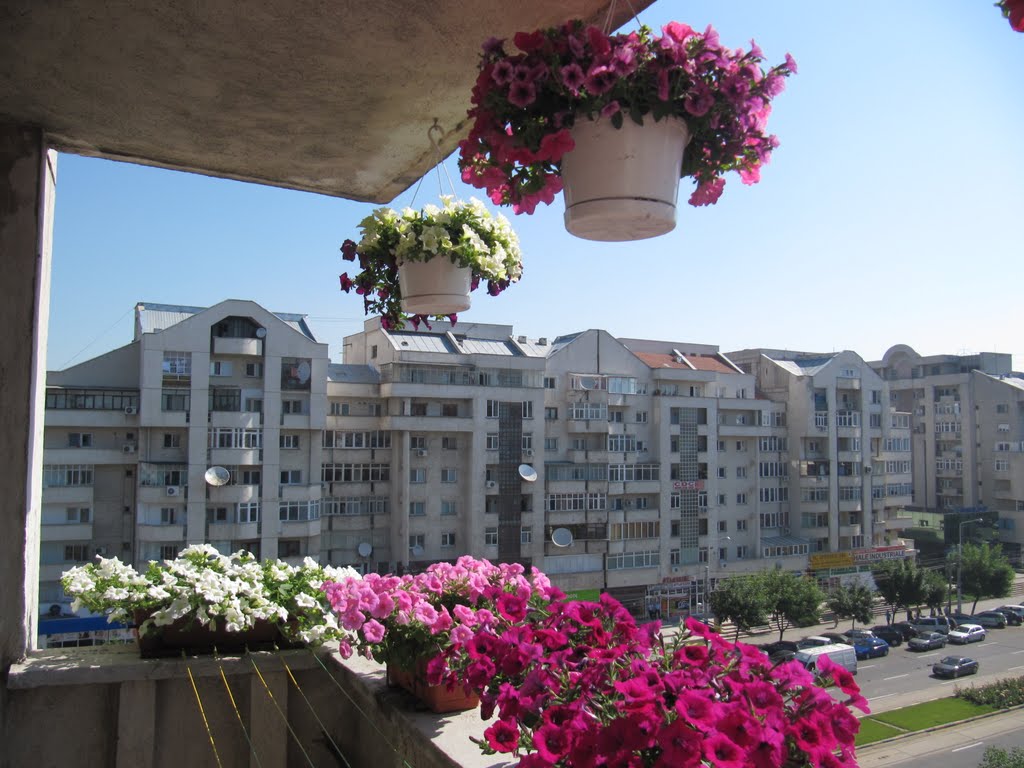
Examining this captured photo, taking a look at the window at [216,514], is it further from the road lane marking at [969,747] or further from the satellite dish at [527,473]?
the road lane marking at [969,747]

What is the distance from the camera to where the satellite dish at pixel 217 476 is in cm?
1739

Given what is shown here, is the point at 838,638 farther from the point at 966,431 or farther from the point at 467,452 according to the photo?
the point at 966,431

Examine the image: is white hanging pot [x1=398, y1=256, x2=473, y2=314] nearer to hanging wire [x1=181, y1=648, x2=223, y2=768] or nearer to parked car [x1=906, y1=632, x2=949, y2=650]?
hanging wire [x1=181, y1=648, x2=223, y2=768]

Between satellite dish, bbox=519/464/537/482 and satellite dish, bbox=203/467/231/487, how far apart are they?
7.46m

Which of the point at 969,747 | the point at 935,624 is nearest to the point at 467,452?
the point at 969,747

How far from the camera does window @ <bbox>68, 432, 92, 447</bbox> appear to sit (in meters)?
17.0

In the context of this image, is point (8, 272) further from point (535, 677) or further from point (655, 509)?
point (655, 509)

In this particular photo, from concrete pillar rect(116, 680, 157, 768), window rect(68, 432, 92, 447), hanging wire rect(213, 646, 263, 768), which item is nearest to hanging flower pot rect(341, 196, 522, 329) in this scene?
hanging wire rect(213, 646, 263, 768)

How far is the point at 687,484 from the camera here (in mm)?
24078

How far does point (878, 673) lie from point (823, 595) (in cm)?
363

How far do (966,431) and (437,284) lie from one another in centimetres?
3729

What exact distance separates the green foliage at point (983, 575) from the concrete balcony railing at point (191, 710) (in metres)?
29.1

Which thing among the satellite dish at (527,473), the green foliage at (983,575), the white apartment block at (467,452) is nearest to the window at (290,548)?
the white apartment block at (467,452)

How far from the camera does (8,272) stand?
2.19 m
